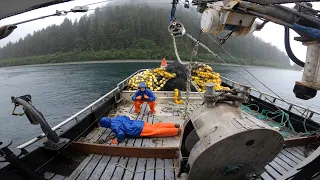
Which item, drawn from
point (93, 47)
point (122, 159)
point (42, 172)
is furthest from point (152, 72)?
point (93, 47)

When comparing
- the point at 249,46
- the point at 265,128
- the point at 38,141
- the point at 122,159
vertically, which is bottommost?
the point at 122,159

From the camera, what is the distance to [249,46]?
10094cm

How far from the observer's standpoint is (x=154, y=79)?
1140cm

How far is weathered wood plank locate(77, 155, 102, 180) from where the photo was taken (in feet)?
13.2

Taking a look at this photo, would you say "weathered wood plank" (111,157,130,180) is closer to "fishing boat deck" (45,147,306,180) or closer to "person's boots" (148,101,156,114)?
"fishing boat deck" (45,147,306,180)

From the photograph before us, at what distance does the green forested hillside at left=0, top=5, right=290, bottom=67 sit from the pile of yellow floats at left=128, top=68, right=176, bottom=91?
6897 centimetres

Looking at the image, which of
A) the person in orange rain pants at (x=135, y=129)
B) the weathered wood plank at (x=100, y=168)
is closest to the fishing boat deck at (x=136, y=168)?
the weathered wood plank at (x=100, y=168)

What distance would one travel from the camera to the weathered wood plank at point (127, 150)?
15.1 feet

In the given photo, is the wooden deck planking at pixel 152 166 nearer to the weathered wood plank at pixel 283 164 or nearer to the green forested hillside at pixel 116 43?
the weathered wood plank at pixel 283 164

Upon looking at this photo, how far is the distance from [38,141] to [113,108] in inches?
174

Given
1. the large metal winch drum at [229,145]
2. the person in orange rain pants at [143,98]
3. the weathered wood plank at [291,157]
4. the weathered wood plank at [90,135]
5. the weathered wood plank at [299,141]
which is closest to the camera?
the large metal winch drum at [229,145]

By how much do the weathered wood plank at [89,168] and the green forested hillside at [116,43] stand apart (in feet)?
252

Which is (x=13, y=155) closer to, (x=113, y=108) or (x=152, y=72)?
(x=113, y=108)

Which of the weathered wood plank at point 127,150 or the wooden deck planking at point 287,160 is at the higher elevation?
the weathered wood plank at point 127,150
